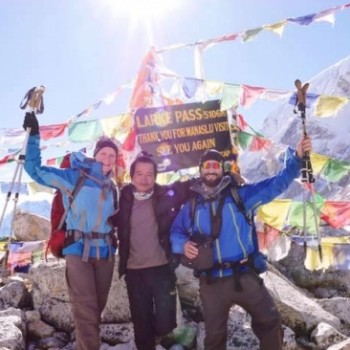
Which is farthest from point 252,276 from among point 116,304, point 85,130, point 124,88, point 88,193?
point 124,88

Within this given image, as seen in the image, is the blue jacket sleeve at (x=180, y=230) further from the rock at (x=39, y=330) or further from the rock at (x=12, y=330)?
the rock at (x=39, y=330)

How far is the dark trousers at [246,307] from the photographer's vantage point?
5.15 meters

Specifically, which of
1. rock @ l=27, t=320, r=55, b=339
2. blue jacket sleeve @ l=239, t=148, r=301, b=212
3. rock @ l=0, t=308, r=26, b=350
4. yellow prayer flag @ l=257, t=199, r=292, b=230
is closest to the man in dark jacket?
blue jacket sleeve @ l=239, t=148, r=301, b=212

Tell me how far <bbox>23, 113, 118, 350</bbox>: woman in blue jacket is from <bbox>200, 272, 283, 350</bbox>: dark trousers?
1.40 metres

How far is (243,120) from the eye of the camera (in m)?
10.0

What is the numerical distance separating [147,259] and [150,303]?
59 cm

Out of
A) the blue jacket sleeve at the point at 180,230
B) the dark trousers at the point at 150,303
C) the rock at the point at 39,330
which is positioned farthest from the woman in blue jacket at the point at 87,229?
the rock at the point at 39,330

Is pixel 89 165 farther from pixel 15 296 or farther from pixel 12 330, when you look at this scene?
pixel 15 296

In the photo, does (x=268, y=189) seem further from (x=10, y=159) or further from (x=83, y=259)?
(x=10, y=159)

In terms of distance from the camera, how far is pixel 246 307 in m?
5.25

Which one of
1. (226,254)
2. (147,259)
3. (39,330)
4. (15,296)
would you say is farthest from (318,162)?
(15,296)

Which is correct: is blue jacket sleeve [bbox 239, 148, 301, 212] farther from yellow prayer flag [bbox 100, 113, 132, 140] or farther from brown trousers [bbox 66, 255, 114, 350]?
yellow prayer flag [bbox 100, 113, 132, 140]

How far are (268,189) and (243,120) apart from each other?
476 centimetres

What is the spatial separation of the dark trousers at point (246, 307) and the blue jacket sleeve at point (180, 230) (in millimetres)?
598
